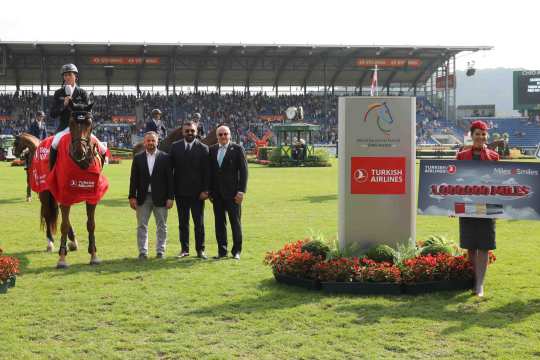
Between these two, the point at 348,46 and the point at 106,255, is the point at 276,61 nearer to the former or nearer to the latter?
the point at 348,46

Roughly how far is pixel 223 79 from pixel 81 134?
5733 centimetres

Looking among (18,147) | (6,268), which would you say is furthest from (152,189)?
(18,147)

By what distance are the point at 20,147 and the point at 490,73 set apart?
461 feet

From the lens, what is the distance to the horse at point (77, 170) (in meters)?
8.74

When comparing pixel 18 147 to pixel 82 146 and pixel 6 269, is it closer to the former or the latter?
pixel 82 146

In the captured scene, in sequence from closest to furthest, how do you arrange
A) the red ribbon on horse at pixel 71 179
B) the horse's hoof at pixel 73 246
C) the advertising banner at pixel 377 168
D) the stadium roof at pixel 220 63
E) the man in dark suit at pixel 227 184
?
the advertising banner at pixel 377 168 < the red ribbon on horse at pixel 71 179 < the man in dark suit at pixel 227 184 < the horse's hoof at pixel 73 246 < the stadium roof at pixel 220 63

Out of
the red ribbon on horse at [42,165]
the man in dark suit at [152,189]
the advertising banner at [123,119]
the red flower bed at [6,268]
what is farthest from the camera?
the advertising banner at [123,119]

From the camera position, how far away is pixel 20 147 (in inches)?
618

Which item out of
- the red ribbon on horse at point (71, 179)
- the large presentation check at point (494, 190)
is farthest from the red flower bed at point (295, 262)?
the red ribbon on horse at point (71, 179)

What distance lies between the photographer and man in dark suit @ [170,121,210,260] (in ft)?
32.0

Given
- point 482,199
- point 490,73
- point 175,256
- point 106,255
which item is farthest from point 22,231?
point 490,73

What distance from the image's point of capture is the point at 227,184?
962cm

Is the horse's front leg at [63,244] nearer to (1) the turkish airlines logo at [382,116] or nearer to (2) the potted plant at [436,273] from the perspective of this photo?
(1) the turkish airlines logo at [382,116]

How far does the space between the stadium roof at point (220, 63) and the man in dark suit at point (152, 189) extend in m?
45.5
